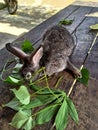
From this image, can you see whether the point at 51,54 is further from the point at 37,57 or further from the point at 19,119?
the point at 19,119

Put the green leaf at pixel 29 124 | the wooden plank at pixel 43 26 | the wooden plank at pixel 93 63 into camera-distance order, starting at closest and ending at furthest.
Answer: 1. the green leaf at pixel 29 124
2. the wooden plank at pixel 93 63
3. the wooden plank at pixel 43 26

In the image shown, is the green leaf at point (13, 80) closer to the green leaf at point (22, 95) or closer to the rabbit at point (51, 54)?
the rabbit at point (51, 54)

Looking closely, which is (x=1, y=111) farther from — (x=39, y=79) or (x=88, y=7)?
(x=88, y=7)

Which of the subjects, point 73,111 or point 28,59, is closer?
point 73,111

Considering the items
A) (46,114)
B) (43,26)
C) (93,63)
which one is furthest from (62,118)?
(43,26)

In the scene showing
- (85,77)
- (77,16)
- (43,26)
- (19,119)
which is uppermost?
(19,119)

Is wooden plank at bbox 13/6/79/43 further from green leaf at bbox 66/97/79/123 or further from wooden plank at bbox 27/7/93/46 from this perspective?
green leaf at bbox 66/97/79/123

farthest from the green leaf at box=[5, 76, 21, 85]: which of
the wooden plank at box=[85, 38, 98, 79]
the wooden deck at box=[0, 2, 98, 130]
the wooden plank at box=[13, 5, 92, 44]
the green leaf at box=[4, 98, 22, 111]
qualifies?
the wooden plank at box=[13, 5, 92, 44]

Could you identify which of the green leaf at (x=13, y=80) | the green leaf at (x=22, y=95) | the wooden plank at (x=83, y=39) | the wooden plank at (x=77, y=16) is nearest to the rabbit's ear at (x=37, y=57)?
the green leaf at (x=13, y=80)
